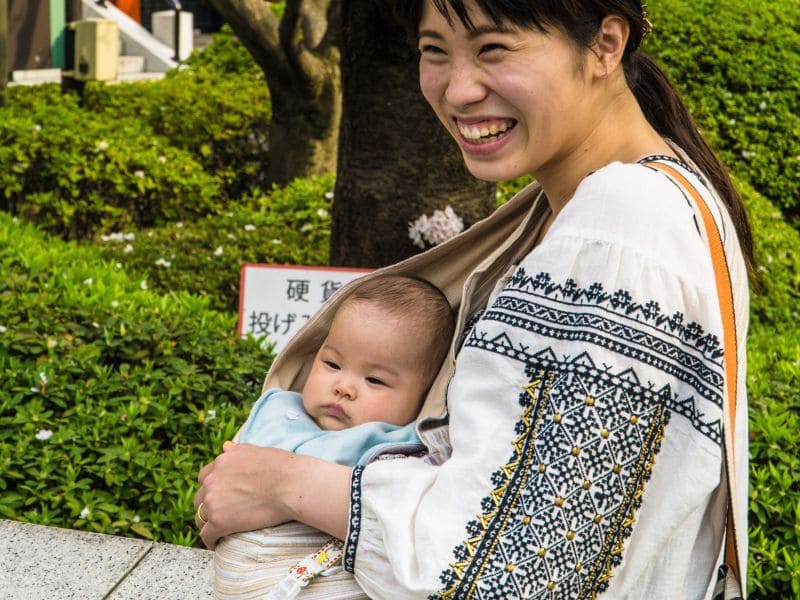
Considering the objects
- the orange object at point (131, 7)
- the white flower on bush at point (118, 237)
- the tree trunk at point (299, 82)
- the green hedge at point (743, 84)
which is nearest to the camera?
the white flower on bush at point (118, 237)

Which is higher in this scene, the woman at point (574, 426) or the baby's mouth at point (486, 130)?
the baby's mouth at point (486, 130)

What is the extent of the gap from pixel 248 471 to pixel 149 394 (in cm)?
222

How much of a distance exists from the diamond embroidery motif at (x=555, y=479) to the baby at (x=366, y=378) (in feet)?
1.49

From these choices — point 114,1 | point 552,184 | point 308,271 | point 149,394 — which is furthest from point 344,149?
point 114,1

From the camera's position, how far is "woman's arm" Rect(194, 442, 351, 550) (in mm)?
1617

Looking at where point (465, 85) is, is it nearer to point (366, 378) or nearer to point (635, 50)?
point (635, 50)

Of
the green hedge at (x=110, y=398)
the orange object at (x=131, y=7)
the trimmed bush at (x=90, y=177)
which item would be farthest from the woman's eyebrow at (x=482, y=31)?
the orange object at (x=131, y=7)

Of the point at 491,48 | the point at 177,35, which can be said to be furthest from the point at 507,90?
the point at 177,35

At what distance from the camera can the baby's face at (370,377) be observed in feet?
6.67

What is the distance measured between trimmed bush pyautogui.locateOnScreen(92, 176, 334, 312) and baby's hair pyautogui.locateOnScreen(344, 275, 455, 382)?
3.67m

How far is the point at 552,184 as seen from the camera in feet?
6.11

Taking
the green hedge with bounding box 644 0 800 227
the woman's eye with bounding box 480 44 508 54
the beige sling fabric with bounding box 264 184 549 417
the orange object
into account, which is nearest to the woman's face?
the woman's eye with bounding box 480 44 508 54

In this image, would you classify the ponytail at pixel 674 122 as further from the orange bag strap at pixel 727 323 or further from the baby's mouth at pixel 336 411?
the baby's mouth at pixel 336 411

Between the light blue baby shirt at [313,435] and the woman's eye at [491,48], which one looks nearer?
the woman's eye at [491,48]
